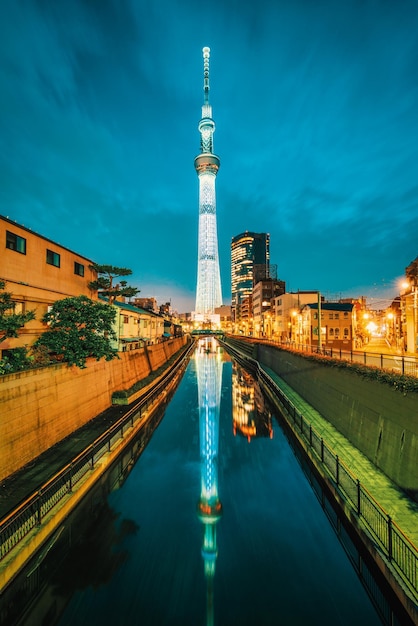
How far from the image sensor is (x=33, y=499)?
802 centimetres

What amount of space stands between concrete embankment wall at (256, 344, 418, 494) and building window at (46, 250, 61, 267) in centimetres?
2037

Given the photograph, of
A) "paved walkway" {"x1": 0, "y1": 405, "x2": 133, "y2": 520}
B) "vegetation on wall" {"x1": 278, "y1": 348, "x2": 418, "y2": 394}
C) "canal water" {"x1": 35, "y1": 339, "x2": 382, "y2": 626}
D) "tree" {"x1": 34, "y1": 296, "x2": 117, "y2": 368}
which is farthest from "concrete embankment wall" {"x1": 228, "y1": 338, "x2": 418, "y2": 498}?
"tree" {"x1": 34, "y1": 296, "x2": 117, "y2": 368}

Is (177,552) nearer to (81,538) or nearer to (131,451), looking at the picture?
(81,538)

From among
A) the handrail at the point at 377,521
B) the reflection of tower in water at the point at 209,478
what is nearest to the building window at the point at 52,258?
the reflection of tower in water at the point at 209,478

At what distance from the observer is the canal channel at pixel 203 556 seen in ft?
24.3

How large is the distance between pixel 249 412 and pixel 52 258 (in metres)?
20.4

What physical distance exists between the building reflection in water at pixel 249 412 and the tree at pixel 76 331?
453 inches

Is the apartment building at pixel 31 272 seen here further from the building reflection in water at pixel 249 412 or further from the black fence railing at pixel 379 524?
the black fence railing at pixel 379 524

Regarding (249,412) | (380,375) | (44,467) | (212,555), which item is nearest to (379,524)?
(212,555)

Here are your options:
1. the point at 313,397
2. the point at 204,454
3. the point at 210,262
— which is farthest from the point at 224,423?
the point at 210,262

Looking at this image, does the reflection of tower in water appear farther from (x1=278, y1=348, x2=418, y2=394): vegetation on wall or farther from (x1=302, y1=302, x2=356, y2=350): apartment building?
(x1=302, y1=302, x2=356, y2=350): apartment building

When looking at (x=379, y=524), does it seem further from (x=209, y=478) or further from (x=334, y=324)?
(x=334, y=324)

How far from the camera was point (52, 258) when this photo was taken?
72.5ft

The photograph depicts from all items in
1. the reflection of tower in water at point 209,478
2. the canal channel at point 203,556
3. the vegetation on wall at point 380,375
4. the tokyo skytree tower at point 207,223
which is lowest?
the reflection of tower in water at point 209,478
